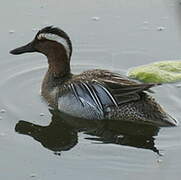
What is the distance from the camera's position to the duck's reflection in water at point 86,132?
296 inches

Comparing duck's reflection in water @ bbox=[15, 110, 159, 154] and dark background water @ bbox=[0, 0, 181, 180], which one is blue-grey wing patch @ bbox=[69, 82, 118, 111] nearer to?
duck's reflection in water @ bbox=[15, 110, 159, 154]

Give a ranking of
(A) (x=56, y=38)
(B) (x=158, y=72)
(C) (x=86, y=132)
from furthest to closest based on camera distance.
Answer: (B) (x=158, y=72)
(A) (x=56, y=38)
(C) (x=86, y=132)

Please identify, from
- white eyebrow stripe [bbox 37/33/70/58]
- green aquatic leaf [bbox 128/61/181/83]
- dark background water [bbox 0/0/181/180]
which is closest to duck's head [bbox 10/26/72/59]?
white eyebrow stripe [bbox 37/33/70/58]

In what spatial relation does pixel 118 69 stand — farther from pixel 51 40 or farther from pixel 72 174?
pixel 72 174

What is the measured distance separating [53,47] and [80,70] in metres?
0.57

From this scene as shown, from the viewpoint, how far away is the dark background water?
6.93 metres

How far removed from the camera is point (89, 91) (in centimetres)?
792

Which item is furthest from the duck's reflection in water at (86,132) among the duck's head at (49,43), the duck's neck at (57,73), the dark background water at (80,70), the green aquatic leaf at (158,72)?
the green aquatic leaf at (158,72)

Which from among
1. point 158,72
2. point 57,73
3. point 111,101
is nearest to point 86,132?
point 111,101

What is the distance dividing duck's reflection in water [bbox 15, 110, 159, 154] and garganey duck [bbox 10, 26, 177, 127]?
0.25 feet

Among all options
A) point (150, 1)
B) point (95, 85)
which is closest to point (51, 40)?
point (95, 85)

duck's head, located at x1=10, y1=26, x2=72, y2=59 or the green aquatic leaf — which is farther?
the green aquatic leaf

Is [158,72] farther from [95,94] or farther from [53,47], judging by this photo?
[53,47]

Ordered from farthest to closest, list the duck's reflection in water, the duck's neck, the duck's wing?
the duck's neck < the duck's wing < the duck's reflection in water
